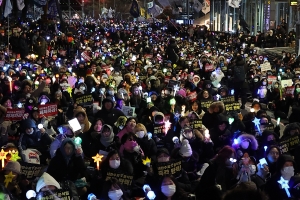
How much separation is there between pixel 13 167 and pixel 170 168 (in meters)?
2.00

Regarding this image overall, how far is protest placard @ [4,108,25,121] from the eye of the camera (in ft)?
36.2

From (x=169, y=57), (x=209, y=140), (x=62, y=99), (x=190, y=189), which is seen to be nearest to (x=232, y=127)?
(x=209, y=140)

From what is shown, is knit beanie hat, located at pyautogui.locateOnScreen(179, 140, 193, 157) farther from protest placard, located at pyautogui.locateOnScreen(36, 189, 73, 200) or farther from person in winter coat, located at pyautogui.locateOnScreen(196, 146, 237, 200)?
protest placard, located at pyautogui.locateOnScreen(36, 189, 73, 200)

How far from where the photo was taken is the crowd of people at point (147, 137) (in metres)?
7.37

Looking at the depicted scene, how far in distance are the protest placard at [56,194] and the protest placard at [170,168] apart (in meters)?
1.45

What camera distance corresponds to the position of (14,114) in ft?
36.3

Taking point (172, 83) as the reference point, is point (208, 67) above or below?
above

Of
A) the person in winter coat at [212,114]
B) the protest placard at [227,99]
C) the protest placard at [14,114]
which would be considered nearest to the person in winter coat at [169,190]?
the person in winter coat at [212,114]

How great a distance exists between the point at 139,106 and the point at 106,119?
6.36ft

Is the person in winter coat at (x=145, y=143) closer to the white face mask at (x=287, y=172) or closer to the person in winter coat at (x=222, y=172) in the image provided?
the person in winter coat at (x=222, y=172)

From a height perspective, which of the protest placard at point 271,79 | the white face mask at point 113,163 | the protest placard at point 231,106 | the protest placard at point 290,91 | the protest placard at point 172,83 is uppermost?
the protest placard at point 271,79

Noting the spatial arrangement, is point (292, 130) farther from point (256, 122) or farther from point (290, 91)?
point (290, 91)

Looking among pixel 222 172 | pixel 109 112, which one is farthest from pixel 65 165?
pixel 109 112

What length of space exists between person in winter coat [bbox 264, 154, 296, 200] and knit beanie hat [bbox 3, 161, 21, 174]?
308cm
